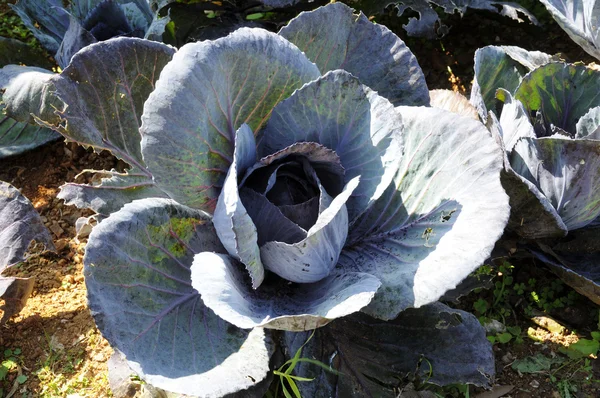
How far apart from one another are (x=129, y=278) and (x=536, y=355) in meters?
1.47

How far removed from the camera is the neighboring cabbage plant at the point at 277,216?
5.38 ft

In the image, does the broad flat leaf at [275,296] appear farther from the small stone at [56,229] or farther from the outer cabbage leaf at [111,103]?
the small stone at [56,229]

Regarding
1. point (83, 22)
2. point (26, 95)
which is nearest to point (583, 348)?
point (26, 95)

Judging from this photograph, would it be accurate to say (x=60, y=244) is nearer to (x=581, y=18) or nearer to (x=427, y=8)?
(x=427, y=8)

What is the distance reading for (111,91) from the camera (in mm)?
2035

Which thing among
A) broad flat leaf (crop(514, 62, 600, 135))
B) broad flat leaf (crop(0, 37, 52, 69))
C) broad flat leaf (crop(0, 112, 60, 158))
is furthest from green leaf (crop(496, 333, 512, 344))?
broad flat leaf (crop(0, 37, 52, 69))

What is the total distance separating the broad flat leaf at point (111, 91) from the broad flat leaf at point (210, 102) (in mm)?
348

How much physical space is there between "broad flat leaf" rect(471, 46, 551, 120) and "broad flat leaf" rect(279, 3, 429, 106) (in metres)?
0.38

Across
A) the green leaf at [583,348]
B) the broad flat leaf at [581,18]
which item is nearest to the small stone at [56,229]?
the green leaf at [583,348]

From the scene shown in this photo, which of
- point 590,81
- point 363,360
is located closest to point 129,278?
point 363,360

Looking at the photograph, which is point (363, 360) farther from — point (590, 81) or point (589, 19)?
point (589, 19)

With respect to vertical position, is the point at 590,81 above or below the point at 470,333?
above

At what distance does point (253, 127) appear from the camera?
1911 mm

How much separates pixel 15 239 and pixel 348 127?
1.31m
